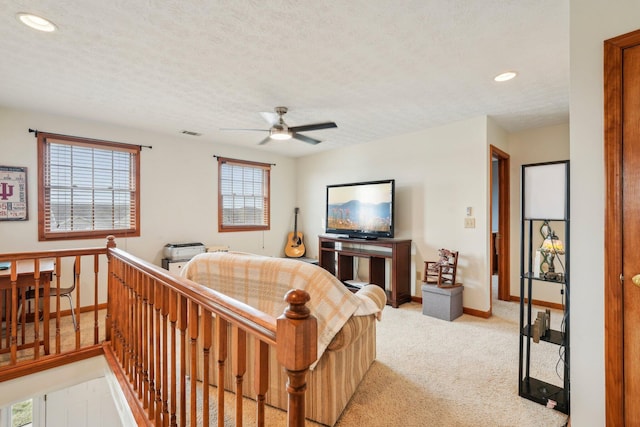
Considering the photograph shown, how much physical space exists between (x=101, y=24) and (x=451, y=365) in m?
3.49

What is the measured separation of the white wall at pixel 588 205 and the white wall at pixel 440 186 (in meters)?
2.20

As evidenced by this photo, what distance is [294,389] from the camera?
2.58 feet

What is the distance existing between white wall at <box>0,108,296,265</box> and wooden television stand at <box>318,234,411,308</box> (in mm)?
1294

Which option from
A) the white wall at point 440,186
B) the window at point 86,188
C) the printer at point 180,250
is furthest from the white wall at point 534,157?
the window at point 86,188

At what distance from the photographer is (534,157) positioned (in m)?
4.16

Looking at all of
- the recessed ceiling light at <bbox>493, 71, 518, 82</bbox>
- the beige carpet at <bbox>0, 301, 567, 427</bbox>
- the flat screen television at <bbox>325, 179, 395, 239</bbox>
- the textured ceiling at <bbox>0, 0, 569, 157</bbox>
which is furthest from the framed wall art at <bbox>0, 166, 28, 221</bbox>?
the recessed ceiling light at <bbox>493, 71, 518, 82</bbox>

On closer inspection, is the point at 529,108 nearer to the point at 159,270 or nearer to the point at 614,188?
the point at 614,188

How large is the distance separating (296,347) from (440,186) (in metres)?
3.85

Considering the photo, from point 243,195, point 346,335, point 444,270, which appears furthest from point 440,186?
point 243,195

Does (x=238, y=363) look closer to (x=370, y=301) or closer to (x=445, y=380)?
(x=370, y=301)

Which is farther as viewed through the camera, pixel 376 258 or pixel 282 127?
pixel 376 258

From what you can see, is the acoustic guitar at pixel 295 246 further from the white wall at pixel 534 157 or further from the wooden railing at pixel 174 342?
the white wall at pixel 534 157

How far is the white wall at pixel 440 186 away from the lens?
373 centimetres

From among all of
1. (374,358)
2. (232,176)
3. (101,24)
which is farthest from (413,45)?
(232,176)
